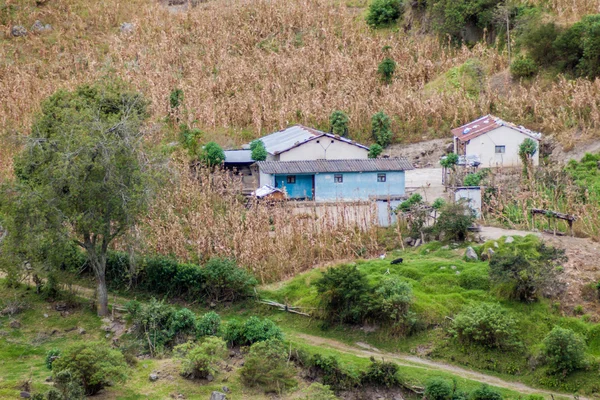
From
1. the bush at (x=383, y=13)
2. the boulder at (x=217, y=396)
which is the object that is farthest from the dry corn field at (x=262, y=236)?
the bush at (x=383, y=13)

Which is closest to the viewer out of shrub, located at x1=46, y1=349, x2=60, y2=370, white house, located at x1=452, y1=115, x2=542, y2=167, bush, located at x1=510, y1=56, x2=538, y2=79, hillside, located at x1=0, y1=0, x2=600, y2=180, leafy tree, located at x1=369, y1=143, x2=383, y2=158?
shrub, located at x1=46, y1=349, x2=60, y2=370

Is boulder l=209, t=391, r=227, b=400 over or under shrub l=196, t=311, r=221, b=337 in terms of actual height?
under

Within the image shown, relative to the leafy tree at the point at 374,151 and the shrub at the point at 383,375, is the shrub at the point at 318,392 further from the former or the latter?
the leafy tree at the point at 374,151

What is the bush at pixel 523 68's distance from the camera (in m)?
44.2

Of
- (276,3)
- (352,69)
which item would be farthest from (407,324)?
(276,3)

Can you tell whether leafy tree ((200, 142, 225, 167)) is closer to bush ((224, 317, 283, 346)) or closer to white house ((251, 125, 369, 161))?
white house ((251, 125, 369, 161))

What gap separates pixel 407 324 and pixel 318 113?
74.0ft

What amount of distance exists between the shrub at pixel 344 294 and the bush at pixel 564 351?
506 centimetres

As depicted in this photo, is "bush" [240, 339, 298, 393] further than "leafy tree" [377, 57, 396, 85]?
No

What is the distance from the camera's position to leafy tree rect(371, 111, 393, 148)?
141 feet

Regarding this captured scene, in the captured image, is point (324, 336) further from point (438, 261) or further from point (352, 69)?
point (352, 69)

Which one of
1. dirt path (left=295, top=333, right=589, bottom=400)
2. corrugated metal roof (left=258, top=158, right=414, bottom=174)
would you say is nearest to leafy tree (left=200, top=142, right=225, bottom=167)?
corrugated metal roof (left=258, top=158, right=414, bottom=174)

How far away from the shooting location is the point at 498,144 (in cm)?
3916

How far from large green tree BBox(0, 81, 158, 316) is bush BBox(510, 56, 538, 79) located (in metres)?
23.7
